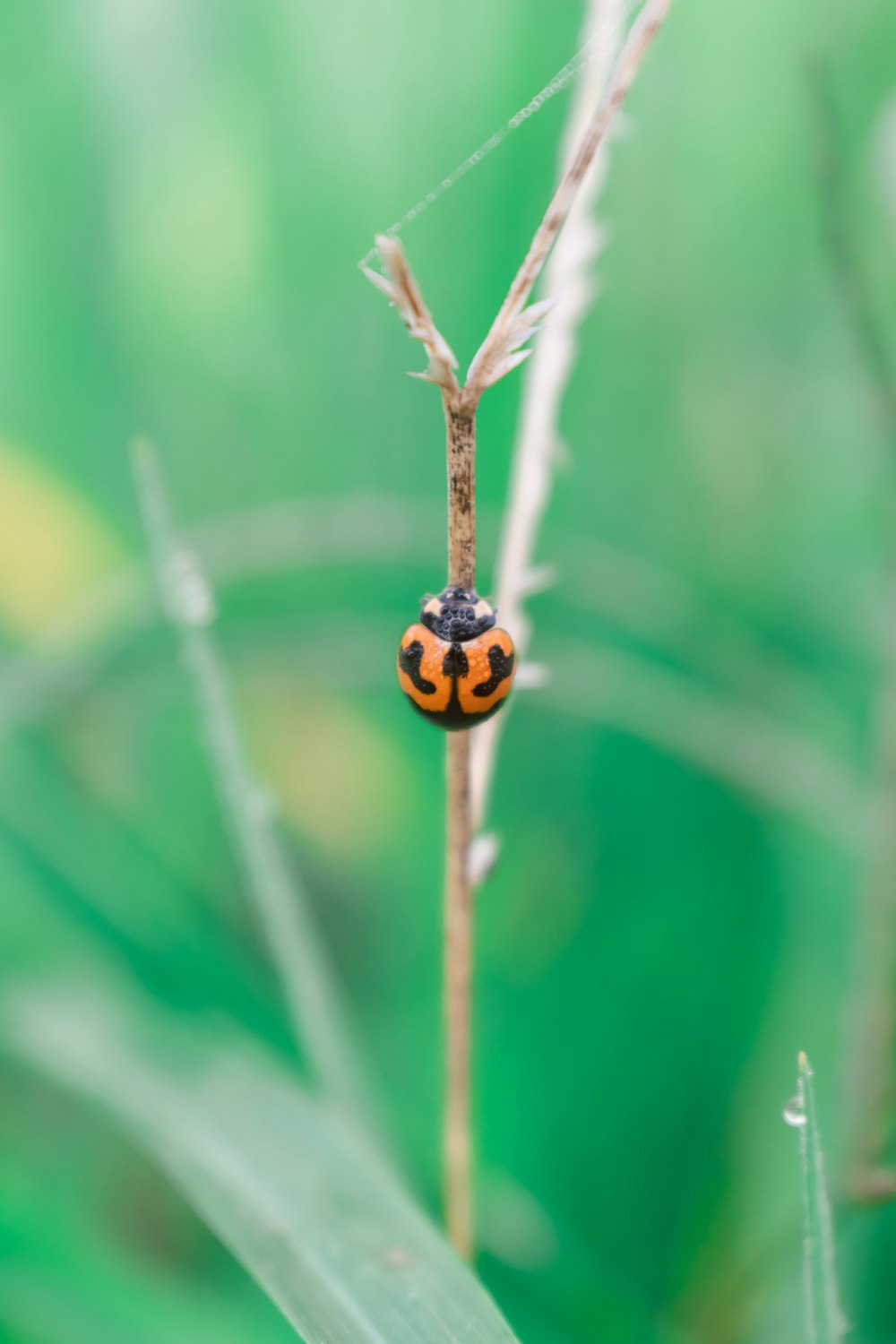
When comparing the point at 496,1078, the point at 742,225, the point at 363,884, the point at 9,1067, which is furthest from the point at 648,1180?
the point at 742,225

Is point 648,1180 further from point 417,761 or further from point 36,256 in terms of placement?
point 36,256

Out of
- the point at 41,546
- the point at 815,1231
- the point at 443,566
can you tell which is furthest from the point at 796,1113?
the point at 41,546

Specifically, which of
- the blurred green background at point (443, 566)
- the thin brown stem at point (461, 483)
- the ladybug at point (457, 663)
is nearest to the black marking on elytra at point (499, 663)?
the ladybug at point (457, 663)

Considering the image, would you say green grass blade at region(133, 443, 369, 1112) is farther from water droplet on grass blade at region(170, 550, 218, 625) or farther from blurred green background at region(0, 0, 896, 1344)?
blurred green background at region(0, 0, 896, 1344)

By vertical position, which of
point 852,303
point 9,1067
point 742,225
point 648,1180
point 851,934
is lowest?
point 9,1067

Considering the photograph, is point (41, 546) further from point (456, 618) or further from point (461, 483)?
point (461, 483)

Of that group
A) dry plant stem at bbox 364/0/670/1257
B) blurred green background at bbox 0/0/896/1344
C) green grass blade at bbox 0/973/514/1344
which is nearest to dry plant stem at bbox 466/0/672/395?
dry plant stem at bbox 364/0/670/1257
